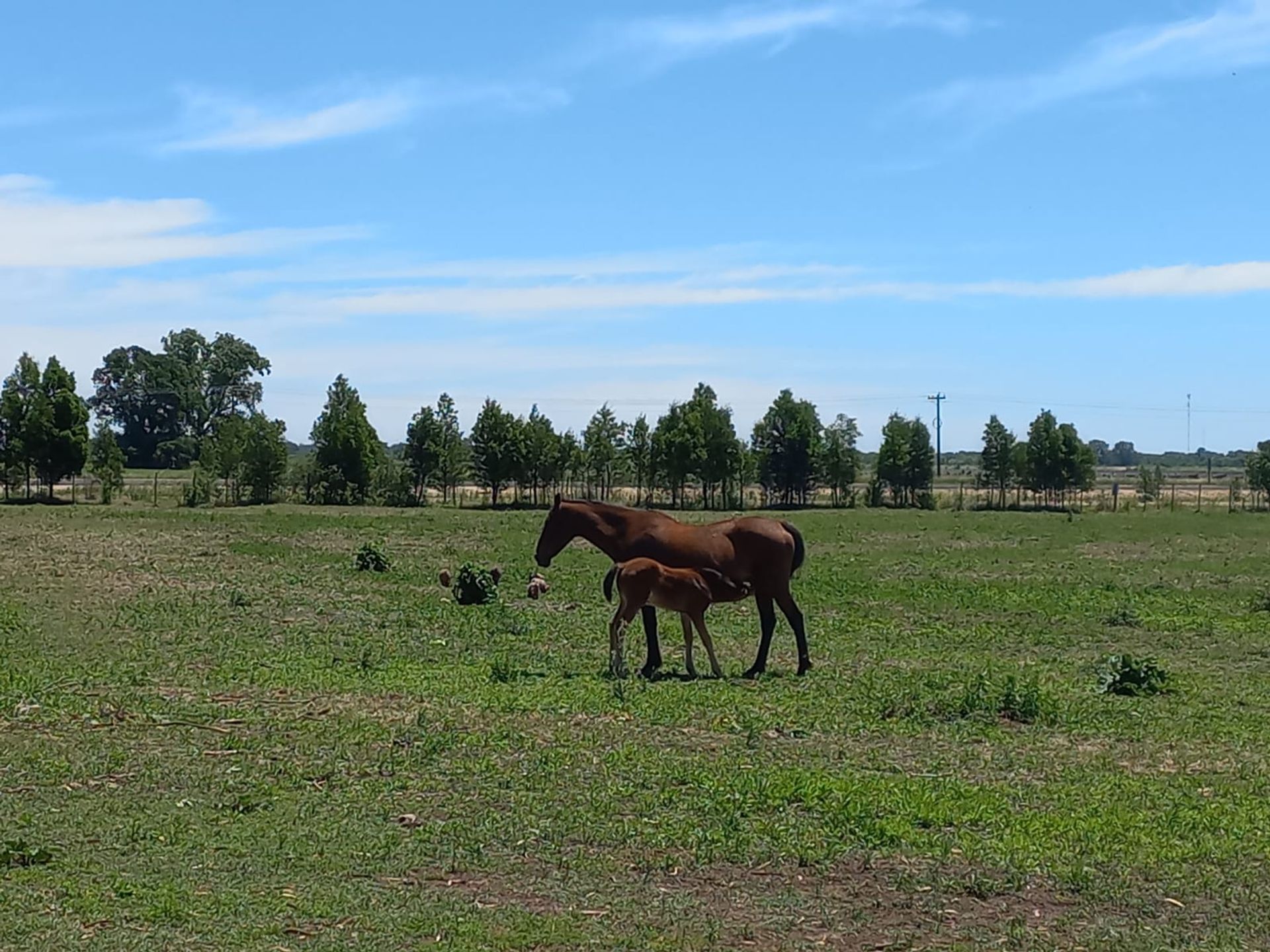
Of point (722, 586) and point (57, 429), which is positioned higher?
point (57, 429)

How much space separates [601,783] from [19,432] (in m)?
66.2

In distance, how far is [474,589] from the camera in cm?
2431

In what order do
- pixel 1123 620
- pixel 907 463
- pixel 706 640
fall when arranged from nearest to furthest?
pixel 706 640 → pixel 1123 620 → pixel 907 463

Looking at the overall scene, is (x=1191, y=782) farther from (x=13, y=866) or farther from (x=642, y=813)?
(x=13, y=866)

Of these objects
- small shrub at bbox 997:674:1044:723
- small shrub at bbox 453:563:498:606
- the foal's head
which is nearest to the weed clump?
small shrub at bbox 997:674:1044:723

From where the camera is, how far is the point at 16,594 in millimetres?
23922

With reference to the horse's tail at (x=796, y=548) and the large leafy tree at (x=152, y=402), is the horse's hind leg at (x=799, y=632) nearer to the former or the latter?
the horse's tail at (x=796, y=548)

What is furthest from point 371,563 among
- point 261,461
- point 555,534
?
point 261,461

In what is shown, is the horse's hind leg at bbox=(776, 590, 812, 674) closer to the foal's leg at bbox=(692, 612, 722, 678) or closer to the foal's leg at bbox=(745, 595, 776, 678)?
the foal's leg at bbox=(745, 595, 776, 678)

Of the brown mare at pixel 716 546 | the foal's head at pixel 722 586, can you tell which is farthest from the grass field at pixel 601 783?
the foal's head at pixel 722 586

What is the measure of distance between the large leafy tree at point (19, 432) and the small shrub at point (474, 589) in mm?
51789

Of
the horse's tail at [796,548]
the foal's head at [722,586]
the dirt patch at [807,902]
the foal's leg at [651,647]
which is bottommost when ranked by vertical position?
the dirt patch at [807,902]

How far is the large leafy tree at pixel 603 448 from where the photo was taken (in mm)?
79125

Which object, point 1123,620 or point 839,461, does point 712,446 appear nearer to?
point 839,461
